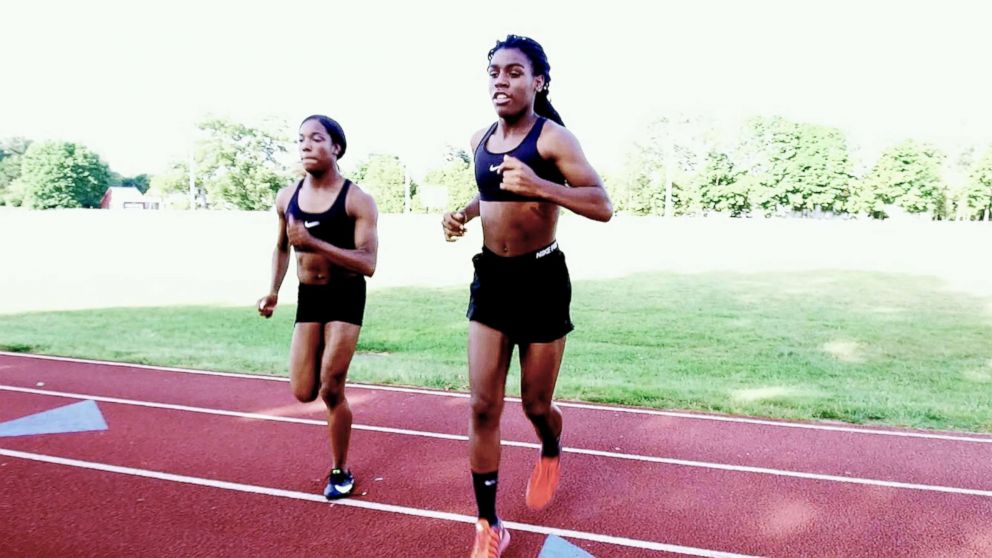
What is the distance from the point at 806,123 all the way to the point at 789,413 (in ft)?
254

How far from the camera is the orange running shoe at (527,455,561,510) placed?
13.4 feet

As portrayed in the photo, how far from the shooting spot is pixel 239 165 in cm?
6131

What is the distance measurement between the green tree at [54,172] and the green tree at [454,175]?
122 feet

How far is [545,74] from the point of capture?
3.64 m

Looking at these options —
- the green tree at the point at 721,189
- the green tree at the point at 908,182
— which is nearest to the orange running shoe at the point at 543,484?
the green tree at the point at 721,189

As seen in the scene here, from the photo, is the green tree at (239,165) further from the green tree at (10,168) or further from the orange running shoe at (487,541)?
the orange running shoe at (487,541)

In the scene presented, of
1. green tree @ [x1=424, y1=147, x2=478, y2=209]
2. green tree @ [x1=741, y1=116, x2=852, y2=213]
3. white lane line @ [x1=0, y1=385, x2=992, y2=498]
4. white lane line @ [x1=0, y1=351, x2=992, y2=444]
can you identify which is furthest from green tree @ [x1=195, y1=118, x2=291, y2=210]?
white lane line @ [x1=0, y1=385, x2=992, y2=498]

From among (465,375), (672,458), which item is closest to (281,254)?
(672,458)

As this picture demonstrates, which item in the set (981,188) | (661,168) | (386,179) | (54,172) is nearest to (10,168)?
(54,172)

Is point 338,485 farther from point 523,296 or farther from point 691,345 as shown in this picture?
point 691,345

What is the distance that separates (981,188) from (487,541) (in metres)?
74.5

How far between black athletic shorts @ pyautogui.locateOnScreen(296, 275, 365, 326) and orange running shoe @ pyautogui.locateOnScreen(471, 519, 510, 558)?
1.45 m

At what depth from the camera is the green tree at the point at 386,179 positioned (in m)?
64.5

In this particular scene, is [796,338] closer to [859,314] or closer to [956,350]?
[956,350]
